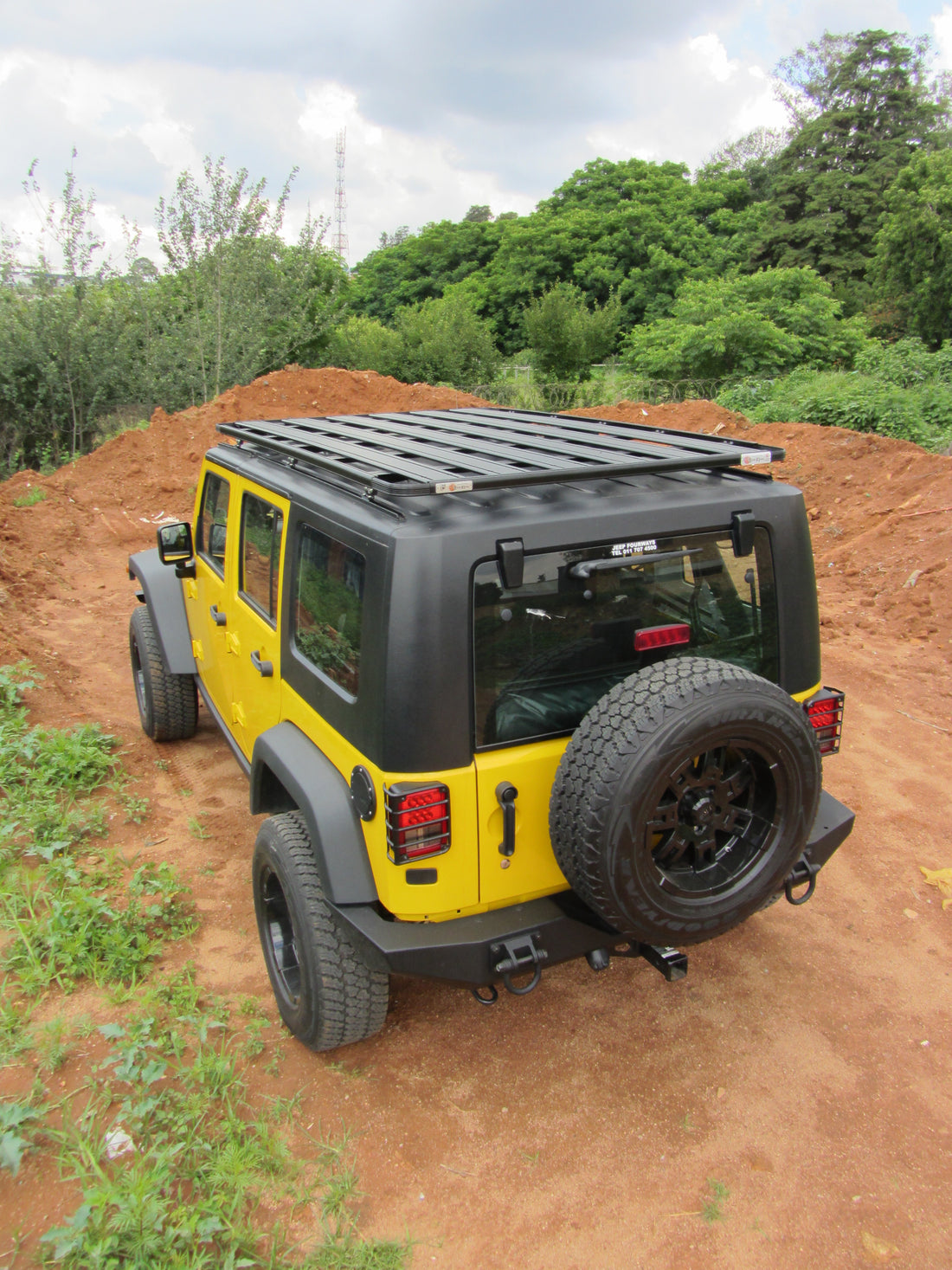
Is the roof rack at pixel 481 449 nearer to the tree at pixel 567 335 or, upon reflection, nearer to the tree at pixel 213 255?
the tree at pixel 213 255

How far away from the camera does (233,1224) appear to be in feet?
7.62

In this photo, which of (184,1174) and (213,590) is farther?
(213,590)

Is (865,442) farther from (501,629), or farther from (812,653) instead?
(501,629)

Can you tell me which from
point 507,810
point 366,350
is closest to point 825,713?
point 507,810

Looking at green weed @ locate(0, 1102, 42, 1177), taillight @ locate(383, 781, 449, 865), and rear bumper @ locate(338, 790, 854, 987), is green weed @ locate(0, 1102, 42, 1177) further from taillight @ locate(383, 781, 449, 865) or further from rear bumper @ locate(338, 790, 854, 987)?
taillight @ locate(383, 781, 449, 865)

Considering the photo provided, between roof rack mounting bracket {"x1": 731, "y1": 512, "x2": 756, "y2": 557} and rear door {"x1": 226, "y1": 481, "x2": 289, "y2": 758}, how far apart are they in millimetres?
1656

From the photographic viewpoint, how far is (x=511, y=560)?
233 centimetres

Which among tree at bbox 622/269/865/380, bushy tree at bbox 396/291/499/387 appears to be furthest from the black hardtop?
bushy tree at bbox 396/291/499/387

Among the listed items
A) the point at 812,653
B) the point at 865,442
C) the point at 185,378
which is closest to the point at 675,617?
the point at 812,653

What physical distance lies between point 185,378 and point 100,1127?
57.2ft

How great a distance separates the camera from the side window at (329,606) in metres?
2.58

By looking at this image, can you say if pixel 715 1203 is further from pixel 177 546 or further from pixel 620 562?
pixel 177 546

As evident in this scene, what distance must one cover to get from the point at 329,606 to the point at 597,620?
0.91 m

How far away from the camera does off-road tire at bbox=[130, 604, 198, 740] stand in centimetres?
508
